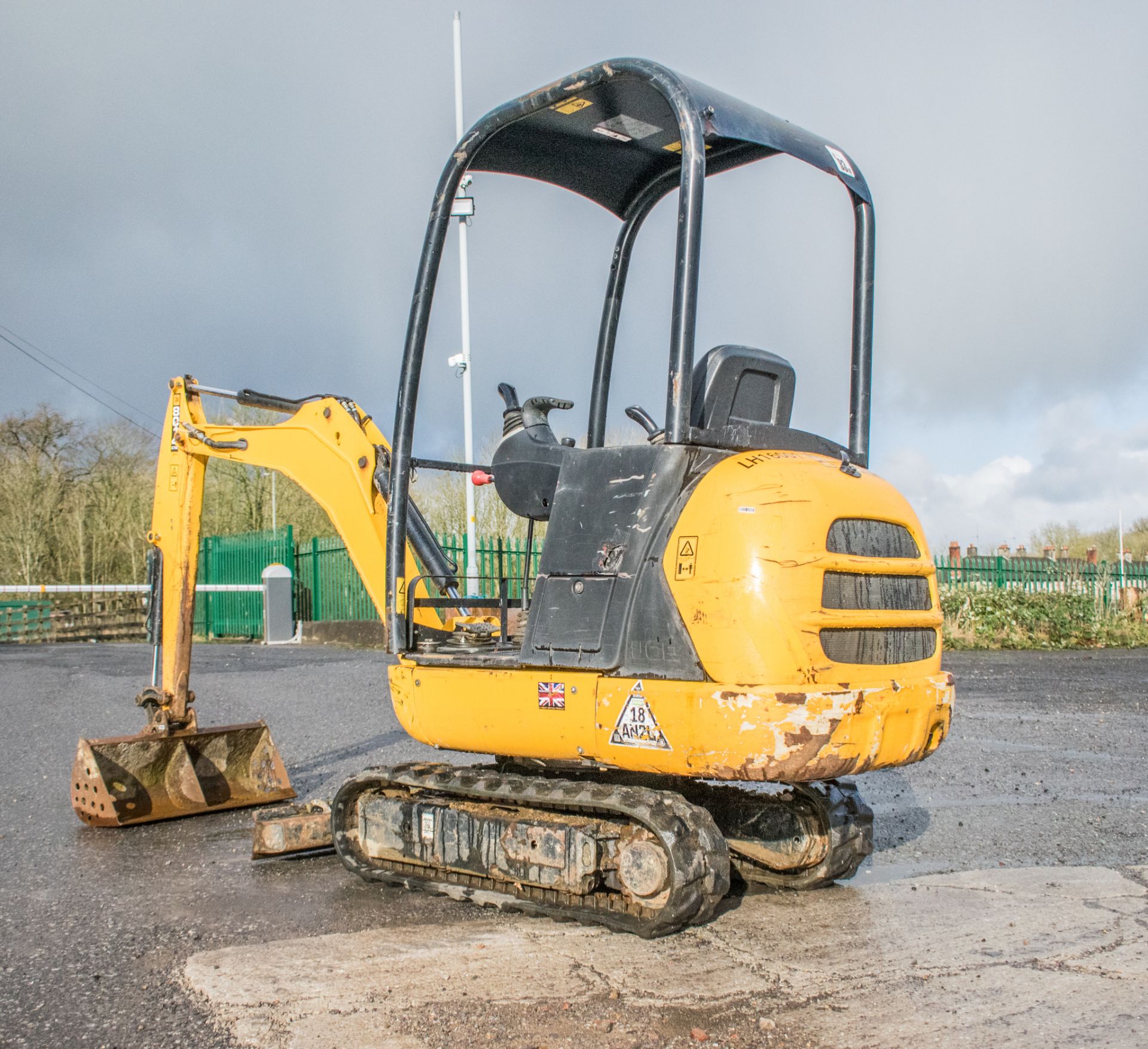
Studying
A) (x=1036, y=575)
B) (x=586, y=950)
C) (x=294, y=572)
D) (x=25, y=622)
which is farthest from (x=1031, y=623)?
(x=25, y=622)

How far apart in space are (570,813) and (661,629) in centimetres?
92

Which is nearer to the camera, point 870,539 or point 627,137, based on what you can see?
point 870,539

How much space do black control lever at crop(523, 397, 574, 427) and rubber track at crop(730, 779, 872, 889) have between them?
191cm

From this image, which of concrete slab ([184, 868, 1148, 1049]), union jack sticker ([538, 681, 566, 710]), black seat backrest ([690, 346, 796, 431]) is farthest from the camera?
black seat backrest ([690, 346, 796, 431])

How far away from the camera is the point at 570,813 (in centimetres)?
425

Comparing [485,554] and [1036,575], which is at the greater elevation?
[485,554]

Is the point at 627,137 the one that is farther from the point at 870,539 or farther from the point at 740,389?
the point at 870,539

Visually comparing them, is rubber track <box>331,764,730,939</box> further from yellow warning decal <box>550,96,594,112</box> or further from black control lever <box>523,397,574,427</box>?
yellow warning decal <box>550,96,594,112</box>

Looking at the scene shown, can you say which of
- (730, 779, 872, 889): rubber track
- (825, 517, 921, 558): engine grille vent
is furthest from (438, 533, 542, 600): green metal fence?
(825, 517, 921, 558): engine grille vent

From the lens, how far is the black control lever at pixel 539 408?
473 cm

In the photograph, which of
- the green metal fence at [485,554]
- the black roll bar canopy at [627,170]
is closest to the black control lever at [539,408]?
the black roll bar canopy at [627,170]

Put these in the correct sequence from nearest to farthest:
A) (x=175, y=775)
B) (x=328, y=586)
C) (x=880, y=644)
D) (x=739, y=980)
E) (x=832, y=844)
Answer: (x=739, y=980)
(x=880, y=644)
(x=832, y=844)
(x=175, y=775)
(x=328, y=586)

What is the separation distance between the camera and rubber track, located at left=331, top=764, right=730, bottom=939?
3.81m

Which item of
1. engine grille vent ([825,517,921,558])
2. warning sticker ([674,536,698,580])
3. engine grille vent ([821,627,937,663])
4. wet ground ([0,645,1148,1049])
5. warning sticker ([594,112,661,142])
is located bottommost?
wet ground ([0,645,1148,1049])
